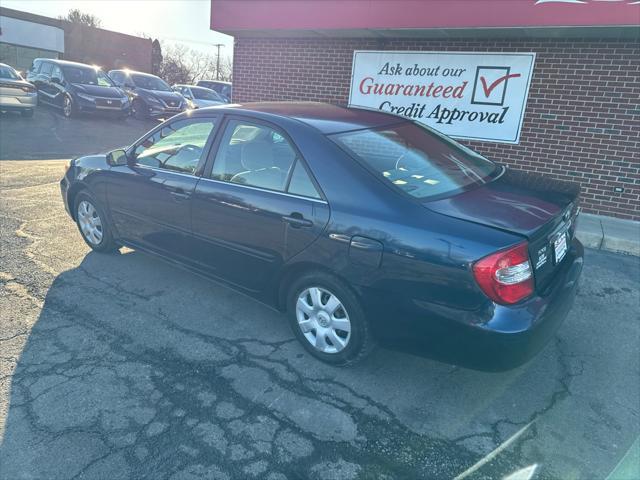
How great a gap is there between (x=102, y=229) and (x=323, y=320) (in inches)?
106

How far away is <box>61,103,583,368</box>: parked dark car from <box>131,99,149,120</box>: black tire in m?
13.4

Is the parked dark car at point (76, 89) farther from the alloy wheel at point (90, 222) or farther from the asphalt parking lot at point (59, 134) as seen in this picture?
the alloy wheel at point (90, 222)

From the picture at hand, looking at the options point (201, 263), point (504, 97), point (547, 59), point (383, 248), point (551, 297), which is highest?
point (547, 59)

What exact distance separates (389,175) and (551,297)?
1151 millimetres

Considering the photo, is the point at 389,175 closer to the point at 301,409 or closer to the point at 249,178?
the point at 249,178

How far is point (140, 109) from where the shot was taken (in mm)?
16375

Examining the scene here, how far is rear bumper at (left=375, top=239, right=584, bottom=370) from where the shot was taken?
2426 millimetres

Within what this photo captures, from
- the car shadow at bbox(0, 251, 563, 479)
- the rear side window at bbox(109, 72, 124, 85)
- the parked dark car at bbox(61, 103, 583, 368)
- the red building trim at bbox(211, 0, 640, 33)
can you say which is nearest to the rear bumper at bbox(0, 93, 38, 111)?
the rear side window at bbox(109, 72, 124, 85)

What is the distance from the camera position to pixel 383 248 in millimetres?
2641

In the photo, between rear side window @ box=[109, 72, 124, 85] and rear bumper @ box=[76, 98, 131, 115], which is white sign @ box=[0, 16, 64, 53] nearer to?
rear side window @ box=[109, 72, 124, 85]

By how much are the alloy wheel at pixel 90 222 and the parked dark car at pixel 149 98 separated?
12.3 metres

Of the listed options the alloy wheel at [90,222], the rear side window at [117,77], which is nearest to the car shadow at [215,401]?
the alloy wheel at [90,222]

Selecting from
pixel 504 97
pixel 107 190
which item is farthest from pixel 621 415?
pixel 504 97

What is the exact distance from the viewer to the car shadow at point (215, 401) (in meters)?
2.34
